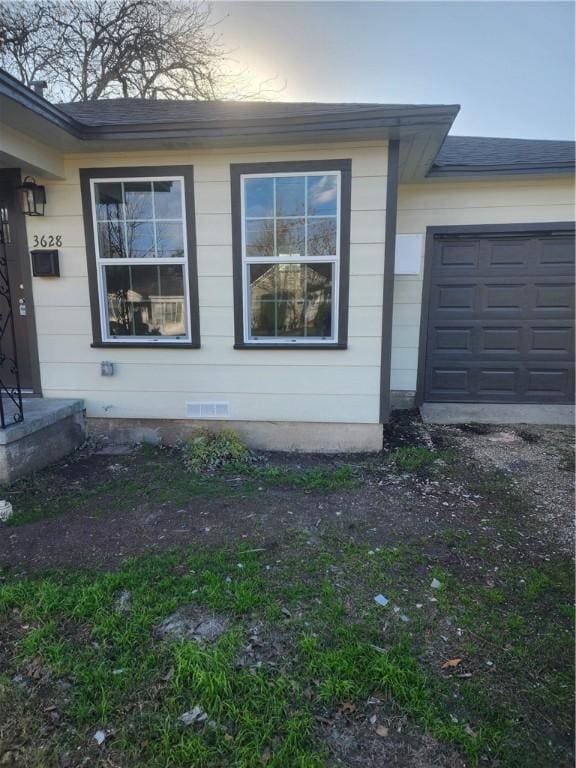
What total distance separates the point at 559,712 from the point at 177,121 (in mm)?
4420

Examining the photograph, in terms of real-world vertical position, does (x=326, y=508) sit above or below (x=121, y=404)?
below

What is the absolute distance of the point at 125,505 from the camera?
316 centimetres

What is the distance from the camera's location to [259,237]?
4.07 m

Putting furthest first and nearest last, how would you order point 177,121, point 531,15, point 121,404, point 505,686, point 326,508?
1. point 531,15
2. point 121,404
3. point 177,121
4. point 326,508
5. point 505,686

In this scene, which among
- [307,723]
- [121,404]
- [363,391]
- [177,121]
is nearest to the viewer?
[307,723]

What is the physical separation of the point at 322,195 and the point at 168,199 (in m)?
1.46

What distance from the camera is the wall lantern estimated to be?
4.02 meters

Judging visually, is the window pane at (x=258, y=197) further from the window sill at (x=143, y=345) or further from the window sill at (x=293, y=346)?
the window sill at (x=143, y=345)

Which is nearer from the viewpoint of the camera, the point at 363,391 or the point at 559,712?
the point at 559,712

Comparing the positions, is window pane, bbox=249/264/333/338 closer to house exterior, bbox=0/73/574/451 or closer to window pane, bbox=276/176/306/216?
house exterior, bbox=0/73/574/451

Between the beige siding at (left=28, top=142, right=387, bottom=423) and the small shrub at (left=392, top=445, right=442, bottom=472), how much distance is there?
0.42m

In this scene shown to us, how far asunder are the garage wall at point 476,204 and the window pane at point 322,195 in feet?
5.51

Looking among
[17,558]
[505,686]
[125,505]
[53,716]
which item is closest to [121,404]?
[125,505]

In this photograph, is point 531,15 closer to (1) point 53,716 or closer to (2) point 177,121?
(2) point 177,121
